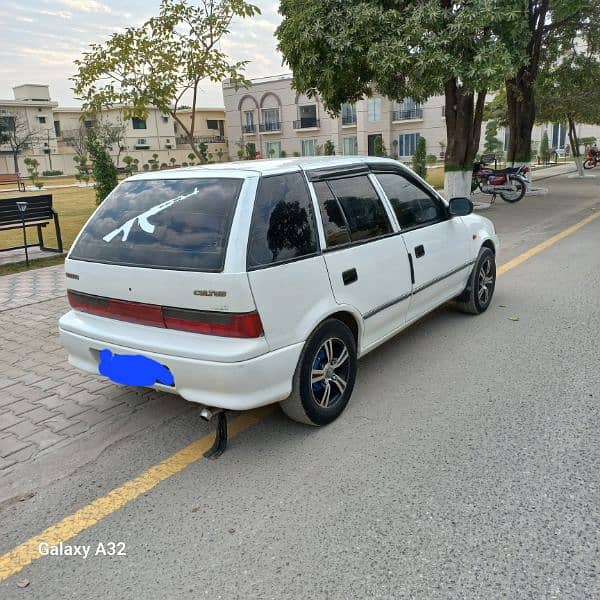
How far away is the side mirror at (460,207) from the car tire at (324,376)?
1.96 meters

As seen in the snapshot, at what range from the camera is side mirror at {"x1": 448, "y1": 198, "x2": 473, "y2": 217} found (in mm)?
4879

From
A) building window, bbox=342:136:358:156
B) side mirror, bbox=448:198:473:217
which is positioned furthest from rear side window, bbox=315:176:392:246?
building window, bbox=342:136:358:156

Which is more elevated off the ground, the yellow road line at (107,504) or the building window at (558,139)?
the building window at (558,139)

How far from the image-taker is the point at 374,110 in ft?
156

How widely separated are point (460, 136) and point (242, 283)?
38.1ft

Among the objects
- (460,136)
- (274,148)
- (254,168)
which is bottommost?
(254,168)

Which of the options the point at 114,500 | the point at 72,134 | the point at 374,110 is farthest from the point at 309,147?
the point at 114,500

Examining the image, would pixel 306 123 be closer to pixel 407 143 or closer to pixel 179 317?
pixel 407 143

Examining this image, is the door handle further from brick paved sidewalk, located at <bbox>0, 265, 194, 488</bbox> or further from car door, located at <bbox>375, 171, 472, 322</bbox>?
brick paved sidewalk, located at <bbox>0, 265, 194, 488</bbox>

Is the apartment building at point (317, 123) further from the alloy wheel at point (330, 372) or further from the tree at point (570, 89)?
the alloy wheel at point (330, 372)

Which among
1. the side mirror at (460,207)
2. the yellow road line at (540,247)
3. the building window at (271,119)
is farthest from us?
the building window at (271,119)

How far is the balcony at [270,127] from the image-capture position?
52.9 metres

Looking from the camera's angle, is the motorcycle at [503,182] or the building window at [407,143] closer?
the motorcycle at [503,182]

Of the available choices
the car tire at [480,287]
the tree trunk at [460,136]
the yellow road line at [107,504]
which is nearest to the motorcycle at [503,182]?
the tree trunk at [460,136]
